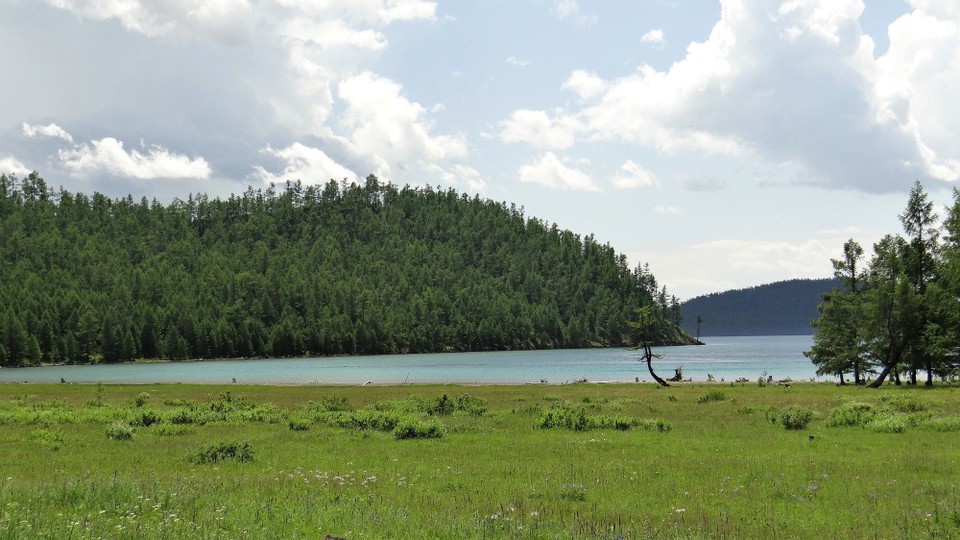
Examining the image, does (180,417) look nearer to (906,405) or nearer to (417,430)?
(417,430)

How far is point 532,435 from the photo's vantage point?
101 feet

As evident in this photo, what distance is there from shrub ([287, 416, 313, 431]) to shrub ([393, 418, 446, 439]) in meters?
6.09

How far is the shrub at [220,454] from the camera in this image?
2281cm

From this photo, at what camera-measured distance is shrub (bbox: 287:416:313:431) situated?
34.1m

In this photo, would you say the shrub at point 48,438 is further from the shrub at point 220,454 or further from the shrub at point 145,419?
the shrub at point 220,454

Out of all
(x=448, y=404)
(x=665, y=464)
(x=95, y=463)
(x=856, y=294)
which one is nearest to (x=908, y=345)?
(x=856, y=294)

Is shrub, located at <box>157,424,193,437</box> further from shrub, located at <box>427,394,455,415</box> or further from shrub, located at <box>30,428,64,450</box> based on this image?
shrub, located at <box>427,394,455,415</box>

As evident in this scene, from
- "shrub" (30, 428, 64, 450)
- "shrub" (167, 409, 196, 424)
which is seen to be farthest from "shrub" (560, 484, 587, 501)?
"shrub" (167, 409, 196, 424)

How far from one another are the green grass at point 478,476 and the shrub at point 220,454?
0.05 meters

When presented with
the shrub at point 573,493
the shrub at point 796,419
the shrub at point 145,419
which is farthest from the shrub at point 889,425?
the shrub at point 145,419

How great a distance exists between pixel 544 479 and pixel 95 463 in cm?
1476

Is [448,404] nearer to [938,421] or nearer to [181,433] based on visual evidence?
[181,433]

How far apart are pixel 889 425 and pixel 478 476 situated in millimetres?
20806

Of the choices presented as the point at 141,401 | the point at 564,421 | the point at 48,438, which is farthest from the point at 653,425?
the point at 141,401
